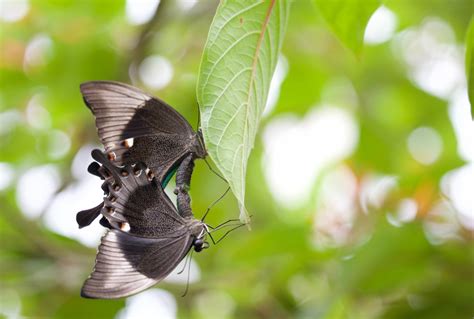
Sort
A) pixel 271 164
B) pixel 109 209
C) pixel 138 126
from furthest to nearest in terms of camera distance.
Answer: pixel 271 164 < pixel 138 126 < pixel 109 209

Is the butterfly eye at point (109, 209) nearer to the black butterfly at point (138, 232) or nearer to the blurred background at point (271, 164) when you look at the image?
the black butterfly at point (138, 232)

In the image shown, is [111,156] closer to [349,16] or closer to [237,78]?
[237,78]

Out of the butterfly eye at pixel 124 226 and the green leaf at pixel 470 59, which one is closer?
the butterfly eye at pixel 124 226

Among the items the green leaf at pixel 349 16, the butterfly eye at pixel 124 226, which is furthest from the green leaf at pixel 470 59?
the butterfly eye at pixel 124 226

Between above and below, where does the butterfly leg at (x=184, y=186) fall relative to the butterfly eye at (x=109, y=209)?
below

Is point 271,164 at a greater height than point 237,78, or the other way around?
point 237,78

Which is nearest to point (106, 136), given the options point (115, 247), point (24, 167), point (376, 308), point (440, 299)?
point (115, 247)

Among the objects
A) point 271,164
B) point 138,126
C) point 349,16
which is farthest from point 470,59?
point 271,164

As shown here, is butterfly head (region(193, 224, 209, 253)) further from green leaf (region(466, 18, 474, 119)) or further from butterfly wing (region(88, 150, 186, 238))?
green leaf (region(466, 18, 474, 119))

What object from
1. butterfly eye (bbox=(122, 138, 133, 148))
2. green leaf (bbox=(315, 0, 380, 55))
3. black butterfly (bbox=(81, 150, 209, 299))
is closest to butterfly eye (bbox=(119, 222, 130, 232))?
black butterfly (bbox=(81, 150, 209, 299))
